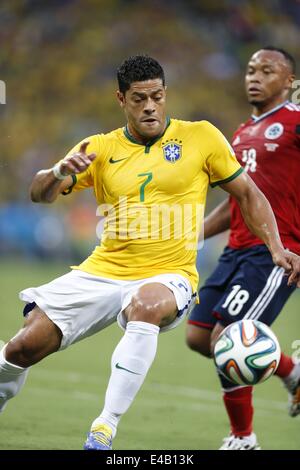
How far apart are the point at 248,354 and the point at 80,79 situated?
21.8 m

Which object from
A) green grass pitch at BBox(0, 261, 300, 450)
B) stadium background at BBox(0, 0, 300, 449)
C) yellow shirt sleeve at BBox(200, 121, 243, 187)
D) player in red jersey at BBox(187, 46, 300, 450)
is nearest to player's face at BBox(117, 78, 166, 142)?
yellow shirt sleeve at BBox(200, 121, 243, 187)

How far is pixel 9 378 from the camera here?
6.22 m

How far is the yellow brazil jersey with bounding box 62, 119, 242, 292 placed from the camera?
20.3 feet

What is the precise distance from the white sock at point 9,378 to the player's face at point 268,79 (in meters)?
2.90

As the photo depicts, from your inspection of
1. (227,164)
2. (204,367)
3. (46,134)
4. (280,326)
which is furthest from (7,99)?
(227,164)

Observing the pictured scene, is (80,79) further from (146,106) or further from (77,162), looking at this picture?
(77,162)

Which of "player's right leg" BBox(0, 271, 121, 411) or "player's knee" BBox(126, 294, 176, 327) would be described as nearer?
"player's knee" BBox(126, 294, 176, 327)

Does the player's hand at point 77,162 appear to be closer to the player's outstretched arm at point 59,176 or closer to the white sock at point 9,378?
the player's outstretched arm at point 59,176

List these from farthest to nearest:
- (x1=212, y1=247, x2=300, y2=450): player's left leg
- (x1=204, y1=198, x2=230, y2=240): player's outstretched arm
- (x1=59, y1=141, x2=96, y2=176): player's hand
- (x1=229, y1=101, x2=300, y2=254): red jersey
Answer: (x1=204, y1=198, x2=230, y2=240): player's outstretched arm < (x1=229, y1=101, x2=300, y2=254): red jersey < (x1=212, y1=247, x2=300, y2=450): player's left leg < (x1=59, y1=141, x2=96, y2=176): player's hand

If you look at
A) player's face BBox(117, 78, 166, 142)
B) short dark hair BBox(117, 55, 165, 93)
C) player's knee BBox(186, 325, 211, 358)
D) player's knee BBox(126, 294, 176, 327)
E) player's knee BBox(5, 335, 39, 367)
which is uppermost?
short dark hair BBox(117, 55, 165, 93)

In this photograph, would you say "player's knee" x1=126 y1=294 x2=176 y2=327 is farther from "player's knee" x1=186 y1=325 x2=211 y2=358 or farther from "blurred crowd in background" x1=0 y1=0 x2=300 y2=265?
"blurred crowd in background" x1=0 y1=0 x2=300 y2=265

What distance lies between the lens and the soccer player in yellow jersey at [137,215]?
6.07 metres

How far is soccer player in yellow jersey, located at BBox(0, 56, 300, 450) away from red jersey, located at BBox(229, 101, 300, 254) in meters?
1.00

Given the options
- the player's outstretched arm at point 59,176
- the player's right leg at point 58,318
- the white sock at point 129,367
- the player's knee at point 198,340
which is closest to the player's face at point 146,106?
the player's outstretched arm at point 59,176
